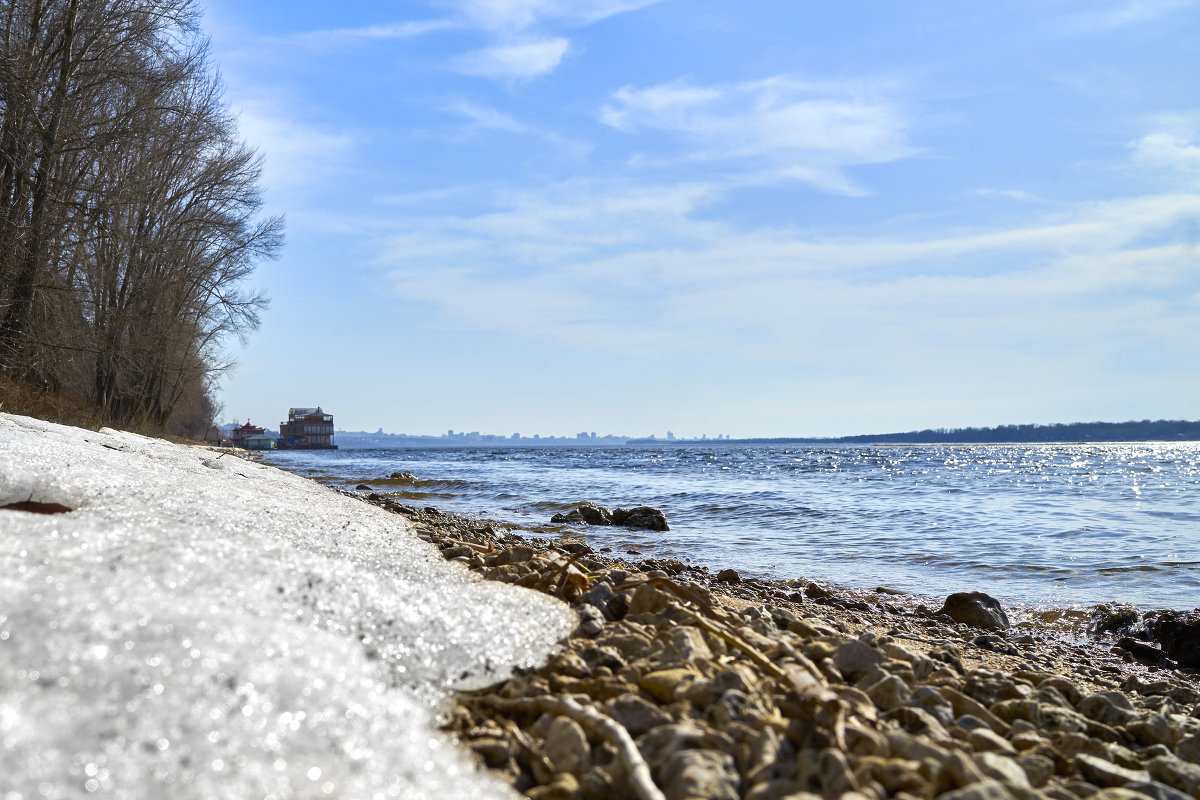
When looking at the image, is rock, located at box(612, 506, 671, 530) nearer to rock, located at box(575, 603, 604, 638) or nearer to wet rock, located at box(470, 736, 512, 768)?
rock, located at box(575, 603, 604, 638)

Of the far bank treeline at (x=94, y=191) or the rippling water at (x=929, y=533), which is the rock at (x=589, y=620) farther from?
the far bank treeline at (x=94, y=191)

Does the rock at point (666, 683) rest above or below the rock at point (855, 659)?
above

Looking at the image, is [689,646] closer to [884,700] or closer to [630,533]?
[884,700]

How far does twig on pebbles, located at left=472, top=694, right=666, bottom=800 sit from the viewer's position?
1.47 meters

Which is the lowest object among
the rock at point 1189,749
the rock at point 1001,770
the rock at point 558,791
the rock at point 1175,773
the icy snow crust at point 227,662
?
the rock at point 1189,749

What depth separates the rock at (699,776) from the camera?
1450 millimetres

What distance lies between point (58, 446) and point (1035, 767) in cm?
522

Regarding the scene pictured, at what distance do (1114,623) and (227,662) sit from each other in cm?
574

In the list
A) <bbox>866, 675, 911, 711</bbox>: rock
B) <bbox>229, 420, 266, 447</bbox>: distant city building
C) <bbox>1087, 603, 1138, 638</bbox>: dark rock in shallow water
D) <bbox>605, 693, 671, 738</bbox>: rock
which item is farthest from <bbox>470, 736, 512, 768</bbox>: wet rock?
<bbox>229, 420, 266, 447</bbox>: distant city building

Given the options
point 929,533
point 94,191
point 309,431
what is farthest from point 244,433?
point 929,533

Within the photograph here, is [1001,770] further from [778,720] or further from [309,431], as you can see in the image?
[309,431]

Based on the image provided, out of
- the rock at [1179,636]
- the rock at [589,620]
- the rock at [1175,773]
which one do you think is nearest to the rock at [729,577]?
the rock at [1179,636]

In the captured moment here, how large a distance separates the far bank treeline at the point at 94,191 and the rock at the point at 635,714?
1163 centimetres

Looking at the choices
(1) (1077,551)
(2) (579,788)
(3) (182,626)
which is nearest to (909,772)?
(2) (579,788)
